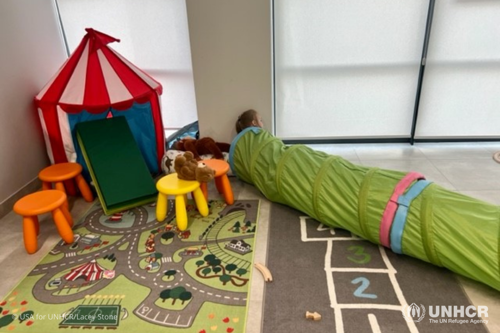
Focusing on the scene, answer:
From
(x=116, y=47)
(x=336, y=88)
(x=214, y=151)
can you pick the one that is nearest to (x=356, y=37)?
(x=336, y=88)

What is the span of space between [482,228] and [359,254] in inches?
22.5

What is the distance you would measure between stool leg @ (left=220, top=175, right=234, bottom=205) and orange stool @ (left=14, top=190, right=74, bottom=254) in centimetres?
95

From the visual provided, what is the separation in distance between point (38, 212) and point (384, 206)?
181 centimetres

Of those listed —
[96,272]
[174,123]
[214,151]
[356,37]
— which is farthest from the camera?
[174,123]

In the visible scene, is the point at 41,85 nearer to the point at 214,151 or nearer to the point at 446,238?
the point at 214,151

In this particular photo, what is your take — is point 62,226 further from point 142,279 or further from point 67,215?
point 142,279

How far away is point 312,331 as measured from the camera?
1.39m

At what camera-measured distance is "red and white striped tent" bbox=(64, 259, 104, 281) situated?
1746 mm

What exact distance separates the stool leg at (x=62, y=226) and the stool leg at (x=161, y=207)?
502mm

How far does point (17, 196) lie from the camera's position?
2.46 m

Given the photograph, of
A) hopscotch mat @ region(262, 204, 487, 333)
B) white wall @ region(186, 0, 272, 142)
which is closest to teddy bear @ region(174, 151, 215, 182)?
hopscotch mat @ region(262, 204, 487, 333)

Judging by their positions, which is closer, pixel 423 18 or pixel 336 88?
pixel 423 18

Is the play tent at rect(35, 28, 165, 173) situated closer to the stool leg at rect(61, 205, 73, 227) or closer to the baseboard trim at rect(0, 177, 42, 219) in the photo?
the baseboard trim at rect(0, 177, 42, 219)

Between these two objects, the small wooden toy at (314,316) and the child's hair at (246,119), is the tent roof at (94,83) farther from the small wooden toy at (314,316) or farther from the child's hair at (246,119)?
the small wooden toy at (314,316)
